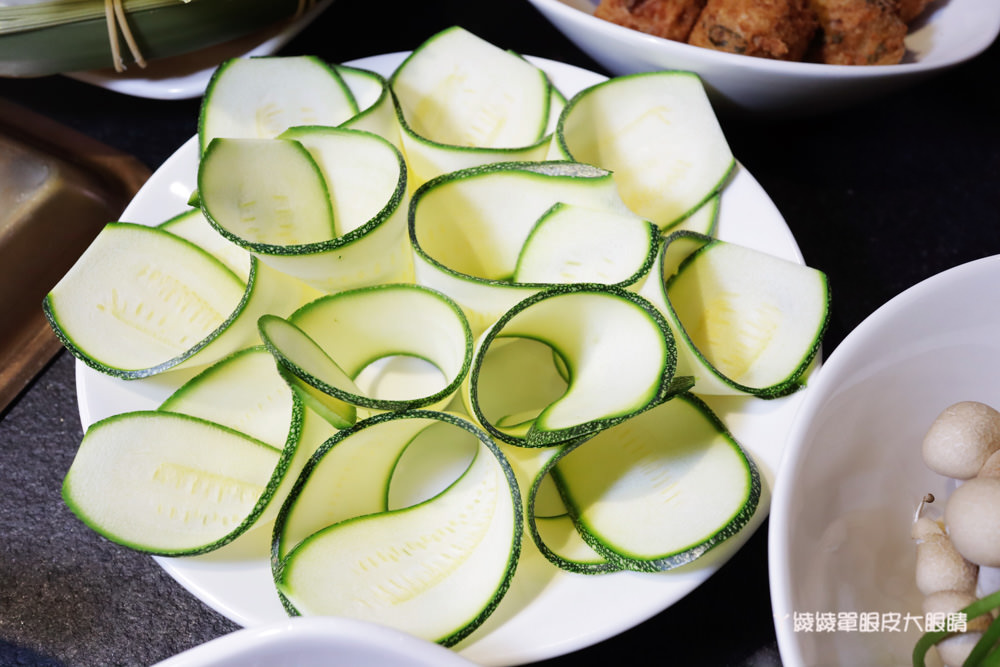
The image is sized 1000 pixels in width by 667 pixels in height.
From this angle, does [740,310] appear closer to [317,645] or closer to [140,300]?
[317,645]

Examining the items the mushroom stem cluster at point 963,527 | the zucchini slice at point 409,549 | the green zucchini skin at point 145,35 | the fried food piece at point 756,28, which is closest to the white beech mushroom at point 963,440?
the mushroom stem cluster at point 963,527

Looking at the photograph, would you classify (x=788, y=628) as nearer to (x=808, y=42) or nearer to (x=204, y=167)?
(x=204, y=167)

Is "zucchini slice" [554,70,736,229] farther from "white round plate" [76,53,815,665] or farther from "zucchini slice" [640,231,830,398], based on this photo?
"white round plate" [76,53,815,665]

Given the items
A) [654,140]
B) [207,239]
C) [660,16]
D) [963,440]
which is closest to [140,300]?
[207,239]

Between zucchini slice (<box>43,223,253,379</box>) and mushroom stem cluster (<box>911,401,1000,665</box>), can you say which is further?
zucchini slice (<box>43,223,253,379</box>)

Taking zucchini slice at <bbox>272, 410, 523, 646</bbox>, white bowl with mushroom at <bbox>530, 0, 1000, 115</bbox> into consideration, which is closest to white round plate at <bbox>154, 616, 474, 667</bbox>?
zucchini slice at <bbox>272, 410, 523, 646</bbox>

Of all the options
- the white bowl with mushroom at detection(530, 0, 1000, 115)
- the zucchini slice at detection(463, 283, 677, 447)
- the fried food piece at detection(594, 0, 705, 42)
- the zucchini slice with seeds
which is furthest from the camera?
the fried food piece at detection(594, 0, 705, 42)
